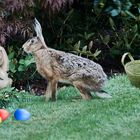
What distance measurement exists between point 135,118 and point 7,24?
3.03 m

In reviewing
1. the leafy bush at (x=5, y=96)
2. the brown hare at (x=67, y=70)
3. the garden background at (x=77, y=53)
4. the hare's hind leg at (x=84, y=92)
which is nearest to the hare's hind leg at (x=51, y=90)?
the brown hare at (x=67, y=70)

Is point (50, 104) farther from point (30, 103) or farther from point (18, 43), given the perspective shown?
point (18, 43)

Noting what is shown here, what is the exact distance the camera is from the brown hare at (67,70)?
7.00 meters

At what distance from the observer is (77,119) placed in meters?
6.25

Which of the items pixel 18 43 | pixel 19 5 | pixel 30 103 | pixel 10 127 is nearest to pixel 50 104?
pixel 30 103

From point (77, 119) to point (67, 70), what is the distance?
960 mm

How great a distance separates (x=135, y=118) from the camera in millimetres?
6227

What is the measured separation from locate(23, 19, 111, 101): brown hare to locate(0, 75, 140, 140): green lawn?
18cm

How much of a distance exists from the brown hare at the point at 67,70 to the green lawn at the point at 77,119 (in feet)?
0.58

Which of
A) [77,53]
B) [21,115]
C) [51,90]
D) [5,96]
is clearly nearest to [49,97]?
[51,90]

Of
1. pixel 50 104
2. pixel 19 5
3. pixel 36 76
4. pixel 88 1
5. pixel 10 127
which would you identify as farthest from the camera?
pixel 88 1

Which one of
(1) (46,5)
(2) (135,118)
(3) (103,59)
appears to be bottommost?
(3) (103,59)

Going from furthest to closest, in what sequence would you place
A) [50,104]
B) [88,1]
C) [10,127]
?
[88,1] < [50,104] < [10,127]

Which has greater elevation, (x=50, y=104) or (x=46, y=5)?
(x=46, y=5)
